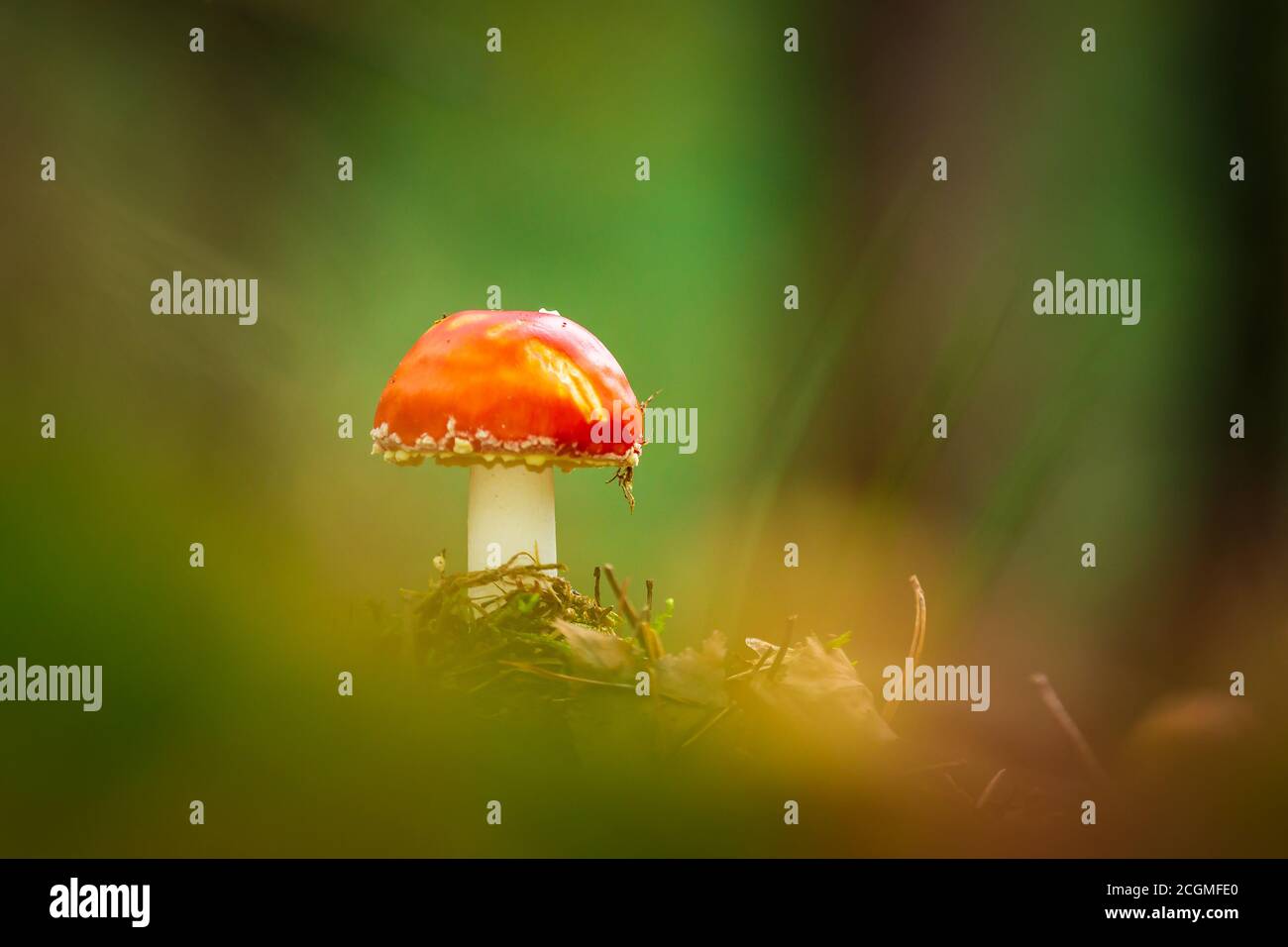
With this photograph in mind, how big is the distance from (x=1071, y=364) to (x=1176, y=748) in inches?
35.4

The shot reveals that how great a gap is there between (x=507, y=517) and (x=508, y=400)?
36cm

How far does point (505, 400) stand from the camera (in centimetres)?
193

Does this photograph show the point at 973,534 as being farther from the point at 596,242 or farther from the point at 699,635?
the point at 596,242

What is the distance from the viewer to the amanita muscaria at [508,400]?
1939 millimetres

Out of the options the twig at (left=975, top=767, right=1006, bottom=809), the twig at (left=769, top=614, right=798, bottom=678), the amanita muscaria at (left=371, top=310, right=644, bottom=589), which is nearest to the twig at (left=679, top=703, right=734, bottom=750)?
the twig at (left=769, top=614, right=798, bottom=678)

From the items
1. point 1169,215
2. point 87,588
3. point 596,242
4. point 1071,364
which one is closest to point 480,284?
point 596,242

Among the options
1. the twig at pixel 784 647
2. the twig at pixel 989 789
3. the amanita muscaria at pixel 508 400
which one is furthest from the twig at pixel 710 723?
the amanita muscaria at pixel 508 400

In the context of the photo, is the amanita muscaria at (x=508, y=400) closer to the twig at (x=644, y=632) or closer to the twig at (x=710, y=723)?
the twig at (x=644, y=632)

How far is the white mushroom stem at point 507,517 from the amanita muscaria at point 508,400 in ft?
0.05

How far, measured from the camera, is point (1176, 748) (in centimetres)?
168

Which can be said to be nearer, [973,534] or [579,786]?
[579,786]

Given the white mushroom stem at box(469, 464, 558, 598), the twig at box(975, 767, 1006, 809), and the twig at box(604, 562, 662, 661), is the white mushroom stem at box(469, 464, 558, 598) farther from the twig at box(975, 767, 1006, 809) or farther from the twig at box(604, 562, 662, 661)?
the twig at box(975, 767, 1006, 809)

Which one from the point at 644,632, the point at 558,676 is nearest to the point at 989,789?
the point at 644,632

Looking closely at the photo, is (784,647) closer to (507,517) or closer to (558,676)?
(558,676)
